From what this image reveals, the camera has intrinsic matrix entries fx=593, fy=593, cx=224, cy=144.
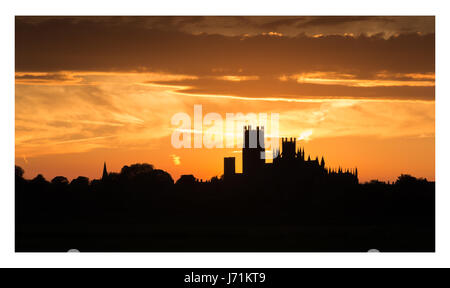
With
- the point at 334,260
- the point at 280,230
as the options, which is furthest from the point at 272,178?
the point at 334,260

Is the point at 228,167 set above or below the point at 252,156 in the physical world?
below

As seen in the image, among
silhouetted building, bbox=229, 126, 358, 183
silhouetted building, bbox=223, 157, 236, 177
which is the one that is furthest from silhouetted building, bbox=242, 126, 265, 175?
silhouetted building, bbox=223, 157, 236, 177

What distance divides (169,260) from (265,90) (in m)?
11.9

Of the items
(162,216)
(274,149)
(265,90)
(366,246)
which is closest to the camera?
(265,90)

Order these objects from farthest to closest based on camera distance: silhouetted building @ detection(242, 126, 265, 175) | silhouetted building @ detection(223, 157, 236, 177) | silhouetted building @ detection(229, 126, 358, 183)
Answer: silhouetted building @ detection(242, 126, 265, 175) → silhouetted building @ detection(229, 126, 358, 183) → silhouetted building @ detection(223, 157, 236, 177)

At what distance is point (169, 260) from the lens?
14.8 metres

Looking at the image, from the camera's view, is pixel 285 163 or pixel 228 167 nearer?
pixel 228 167

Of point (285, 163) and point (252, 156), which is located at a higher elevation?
point (252, 156)

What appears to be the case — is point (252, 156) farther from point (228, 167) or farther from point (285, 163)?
point (228, 167)

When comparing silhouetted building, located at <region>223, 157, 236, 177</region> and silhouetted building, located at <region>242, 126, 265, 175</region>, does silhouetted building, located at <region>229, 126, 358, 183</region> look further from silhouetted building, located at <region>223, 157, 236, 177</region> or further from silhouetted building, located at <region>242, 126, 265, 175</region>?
silhouetted building, located at <region>223, 157, 236, 177</region>

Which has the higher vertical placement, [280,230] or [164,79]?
[164,79]

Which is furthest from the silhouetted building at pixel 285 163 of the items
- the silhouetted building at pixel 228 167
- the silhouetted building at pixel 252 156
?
the silhouetted building at pixel 228 167

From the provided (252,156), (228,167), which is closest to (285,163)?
(252,156)
